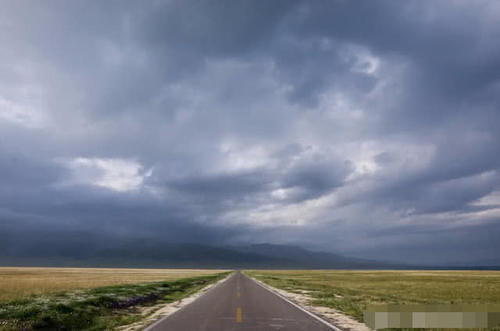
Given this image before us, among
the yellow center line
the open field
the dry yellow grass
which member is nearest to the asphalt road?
the yellow center line

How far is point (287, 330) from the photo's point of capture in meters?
11.5

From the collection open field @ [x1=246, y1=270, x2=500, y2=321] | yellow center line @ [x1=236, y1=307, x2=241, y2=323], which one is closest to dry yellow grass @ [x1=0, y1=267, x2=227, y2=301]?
yellow center line @ [x1=236, y1=307, x2=241, y2=323]

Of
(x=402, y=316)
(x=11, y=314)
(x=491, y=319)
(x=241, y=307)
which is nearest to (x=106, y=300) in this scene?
(x=11, y=314)

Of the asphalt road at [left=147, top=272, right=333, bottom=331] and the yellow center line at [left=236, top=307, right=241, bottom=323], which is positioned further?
the yellow center line at [left=236, top=307, right=241, bottom=323]

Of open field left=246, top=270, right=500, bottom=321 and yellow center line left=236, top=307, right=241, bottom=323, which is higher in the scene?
yellow center line left=236, top=307, right=241, bottom=323

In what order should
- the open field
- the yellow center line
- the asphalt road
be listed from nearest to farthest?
1. the asphalt road
2. the yellow center line
3. the open field

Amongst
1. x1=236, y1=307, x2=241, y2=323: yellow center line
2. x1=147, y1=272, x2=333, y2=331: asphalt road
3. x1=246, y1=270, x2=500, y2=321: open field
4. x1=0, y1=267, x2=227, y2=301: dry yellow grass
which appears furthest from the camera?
x1=0, y1=267, x2=227, y2=301: dry yellow grass

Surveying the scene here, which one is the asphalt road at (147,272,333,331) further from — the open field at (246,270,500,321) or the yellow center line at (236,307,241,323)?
the open field at (246,270,500,321)

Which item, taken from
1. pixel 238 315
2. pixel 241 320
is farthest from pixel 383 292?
pixel 241 320

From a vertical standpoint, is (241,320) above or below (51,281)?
above

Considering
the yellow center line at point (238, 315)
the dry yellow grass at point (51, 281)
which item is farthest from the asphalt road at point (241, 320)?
the dry yellow grass at point (51, 281)

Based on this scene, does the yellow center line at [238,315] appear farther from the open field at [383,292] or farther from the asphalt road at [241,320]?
the open field at [383,292]

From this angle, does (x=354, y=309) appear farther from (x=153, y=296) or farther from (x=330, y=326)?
(x=153, y=296)

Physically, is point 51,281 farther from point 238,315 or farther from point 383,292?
point 238,315
